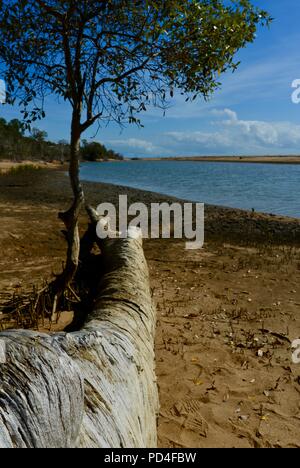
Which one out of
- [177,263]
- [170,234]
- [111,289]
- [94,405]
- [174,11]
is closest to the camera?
[94,405]

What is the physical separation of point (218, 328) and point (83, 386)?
3.98m

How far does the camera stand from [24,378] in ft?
7.00

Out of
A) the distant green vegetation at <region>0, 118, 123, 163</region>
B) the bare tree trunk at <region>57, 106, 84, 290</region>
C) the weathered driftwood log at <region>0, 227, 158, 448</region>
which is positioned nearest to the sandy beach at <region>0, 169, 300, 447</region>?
the weathered driftwood log at <region>0, 227, 158, 448</region>

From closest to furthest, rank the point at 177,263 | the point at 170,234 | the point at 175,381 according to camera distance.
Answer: the point at 175,381, the point at 177,263, the point at 170,234

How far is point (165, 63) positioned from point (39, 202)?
1590cm

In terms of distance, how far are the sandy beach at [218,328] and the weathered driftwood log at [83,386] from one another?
69 cm

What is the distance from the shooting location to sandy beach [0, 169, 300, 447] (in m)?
3.85

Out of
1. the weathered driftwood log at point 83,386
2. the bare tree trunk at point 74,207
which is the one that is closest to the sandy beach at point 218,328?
the weathered driftwood log at point 83,386

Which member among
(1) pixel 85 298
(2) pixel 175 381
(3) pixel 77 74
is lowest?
(2) pixel 175 381

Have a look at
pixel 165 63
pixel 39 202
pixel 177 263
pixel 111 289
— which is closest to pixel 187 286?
pixel 177 263

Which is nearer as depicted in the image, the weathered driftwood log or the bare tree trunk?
the weathered driftwood log

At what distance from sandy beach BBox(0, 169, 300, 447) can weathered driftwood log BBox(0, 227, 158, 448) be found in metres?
0.69

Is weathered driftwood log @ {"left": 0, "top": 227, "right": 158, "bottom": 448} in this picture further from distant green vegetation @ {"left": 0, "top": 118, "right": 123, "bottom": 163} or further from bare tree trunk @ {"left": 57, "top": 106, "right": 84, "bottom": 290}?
distant green vegetation @ {"left": 0, "top": 118, "right": 123, "bottom": 163}

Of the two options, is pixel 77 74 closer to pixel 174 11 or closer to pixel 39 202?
pixel 174 11
